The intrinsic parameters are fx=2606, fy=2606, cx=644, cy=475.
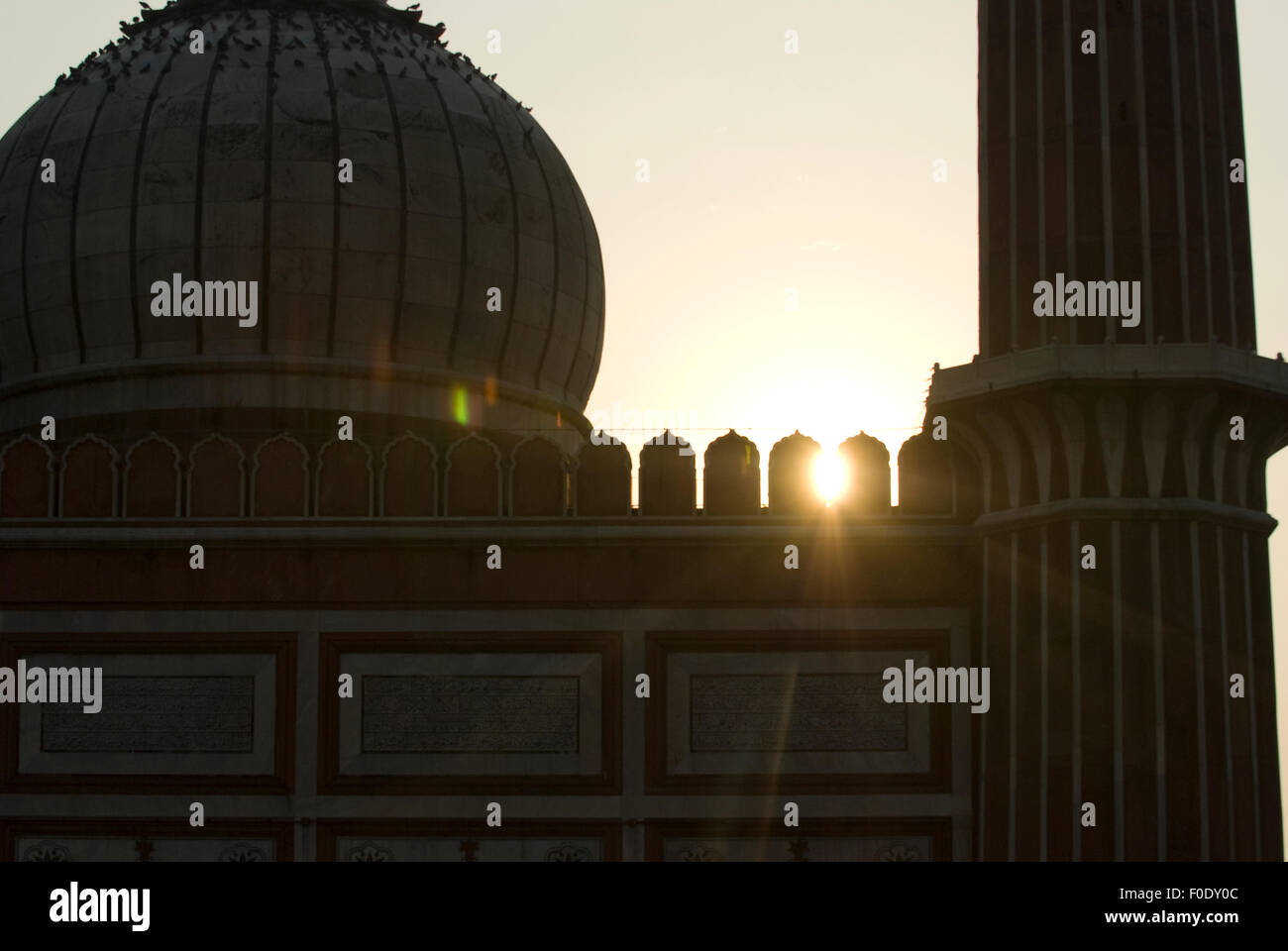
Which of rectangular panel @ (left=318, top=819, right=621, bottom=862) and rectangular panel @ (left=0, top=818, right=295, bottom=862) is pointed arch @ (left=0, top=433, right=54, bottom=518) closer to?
rectangular panel @ (left=0, top=818, right=295, bottom=862)

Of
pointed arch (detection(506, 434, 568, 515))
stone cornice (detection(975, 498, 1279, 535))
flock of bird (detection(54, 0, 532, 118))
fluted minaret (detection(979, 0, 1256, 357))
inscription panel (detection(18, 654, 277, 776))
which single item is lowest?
inscription panel (detection(18, 654, 277, 776))

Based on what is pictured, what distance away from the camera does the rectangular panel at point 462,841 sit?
733 inches

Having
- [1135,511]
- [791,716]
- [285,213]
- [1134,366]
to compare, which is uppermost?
[285,213]

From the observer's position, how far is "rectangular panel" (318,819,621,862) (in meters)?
18.6

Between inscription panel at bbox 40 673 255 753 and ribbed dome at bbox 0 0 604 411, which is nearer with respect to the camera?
inscription panel at bbox 40 673 255 753

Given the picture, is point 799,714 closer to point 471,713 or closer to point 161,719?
point 471,713

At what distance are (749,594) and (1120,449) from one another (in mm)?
→ 2862

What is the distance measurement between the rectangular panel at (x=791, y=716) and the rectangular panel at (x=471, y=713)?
44cm

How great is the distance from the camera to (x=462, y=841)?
18.7m

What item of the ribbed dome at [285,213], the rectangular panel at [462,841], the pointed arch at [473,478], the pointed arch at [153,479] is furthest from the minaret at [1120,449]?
the pointed arch at [153,479]

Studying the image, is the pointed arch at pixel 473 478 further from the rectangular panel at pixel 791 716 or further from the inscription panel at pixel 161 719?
the inscription panel at pixel 161 719

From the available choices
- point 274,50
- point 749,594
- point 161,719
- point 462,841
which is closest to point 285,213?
point 274,50

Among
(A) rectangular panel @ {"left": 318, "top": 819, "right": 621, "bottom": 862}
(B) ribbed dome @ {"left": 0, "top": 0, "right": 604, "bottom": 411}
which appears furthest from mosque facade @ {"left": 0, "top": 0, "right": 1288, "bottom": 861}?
(B) ribbed dome @ {"left": 0, "top": 0, "right": 604, "bottom": 411}

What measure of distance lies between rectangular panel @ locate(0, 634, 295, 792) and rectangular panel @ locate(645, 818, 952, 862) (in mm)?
2879
